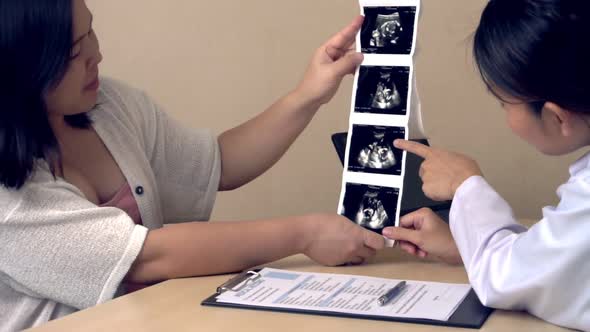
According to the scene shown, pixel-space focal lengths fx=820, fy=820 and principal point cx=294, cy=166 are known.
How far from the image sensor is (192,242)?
1312 millimetres

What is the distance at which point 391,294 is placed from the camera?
113cm

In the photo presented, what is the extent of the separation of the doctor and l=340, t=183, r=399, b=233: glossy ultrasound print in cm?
17

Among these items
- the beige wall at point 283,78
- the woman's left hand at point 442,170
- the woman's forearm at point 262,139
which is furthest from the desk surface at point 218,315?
the beige wall at point 283,78

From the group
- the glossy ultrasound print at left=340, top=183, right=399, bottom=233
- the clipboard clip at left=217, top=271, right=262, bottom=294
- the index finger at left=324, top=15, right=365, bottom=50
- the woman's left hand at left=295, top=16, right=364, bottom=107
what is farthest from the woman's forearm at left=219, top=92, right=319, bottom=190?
the clipboard clip at left=217, top=271, right=262, bottom=294

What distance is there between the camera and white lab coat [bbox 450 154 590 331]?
97 cm

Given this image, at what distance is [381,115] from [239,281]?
0.36 meters

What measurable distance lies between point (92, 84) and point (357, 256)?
1.75ft

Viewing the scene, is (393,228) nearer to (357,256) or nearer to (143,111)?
(357,256)

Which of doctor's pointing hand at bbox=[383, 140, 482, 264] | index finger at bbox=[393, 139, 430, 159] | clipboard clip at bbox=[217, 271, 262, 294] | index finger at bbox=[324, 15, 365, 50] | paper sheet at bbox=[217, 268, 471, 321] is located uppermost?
index finger at bbox=[324, 15, 365, 50]

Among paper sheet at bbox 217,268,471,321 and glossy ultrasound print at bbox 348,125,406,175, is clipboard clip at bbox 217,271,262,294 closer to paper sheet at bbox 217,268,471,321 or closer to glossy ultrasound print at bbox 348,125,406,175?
paper sheet at bbox 217,268,471,321

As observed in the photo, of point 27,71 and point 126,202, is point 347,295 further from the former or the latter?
point 27,71

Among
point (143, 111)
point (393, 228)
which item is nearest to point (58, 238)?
point (143, 111)

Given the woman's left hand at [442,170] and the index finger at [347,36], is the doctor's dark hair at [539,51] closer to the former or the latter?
the woman's left hand at [442,170]

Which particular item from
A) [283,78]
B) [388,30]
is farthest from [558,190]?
[283,78]
